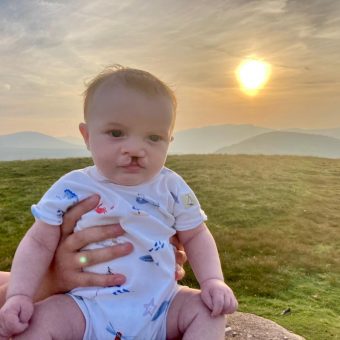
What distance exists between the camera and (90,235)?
10.1ft

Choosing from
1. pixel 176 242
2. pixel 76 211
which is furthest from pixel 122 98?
pixel 176 242

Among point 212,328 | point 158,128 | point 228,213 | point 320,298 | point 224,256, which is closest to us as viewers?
point 212,328

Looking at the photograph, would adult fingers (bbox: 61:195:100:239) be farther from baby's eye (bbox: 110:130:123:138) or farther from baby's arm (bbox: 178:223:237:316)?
baby's arm (bbox: 178:223:237:316)

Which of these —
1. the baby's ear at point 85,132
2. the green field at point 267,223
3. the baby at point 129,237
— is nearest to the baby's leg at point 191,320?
the baby at point 129,237

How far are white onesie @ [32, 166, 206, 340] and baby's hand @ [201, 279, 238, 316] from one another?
0.24 meters

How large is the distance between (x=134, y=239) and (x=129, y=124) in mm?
674

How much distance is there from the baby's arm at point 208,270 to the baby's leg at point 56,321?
73 centimetres

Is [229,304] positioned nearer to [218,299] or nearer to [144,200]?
[218,299]

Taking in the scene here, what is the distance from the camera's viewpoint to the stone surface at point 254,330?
417 centimetres

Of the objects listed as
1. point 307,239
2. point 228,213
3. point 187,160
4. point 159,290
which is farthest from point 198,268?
point 187,160

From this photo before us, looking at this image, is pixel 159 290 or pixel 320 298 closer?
pixel 159 290

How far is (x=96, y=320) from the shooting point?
9.50 feet

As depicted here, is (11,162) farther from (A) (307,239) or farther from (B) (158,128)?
(B) (158,128)

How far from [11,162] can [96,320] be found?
2388 centimetres
